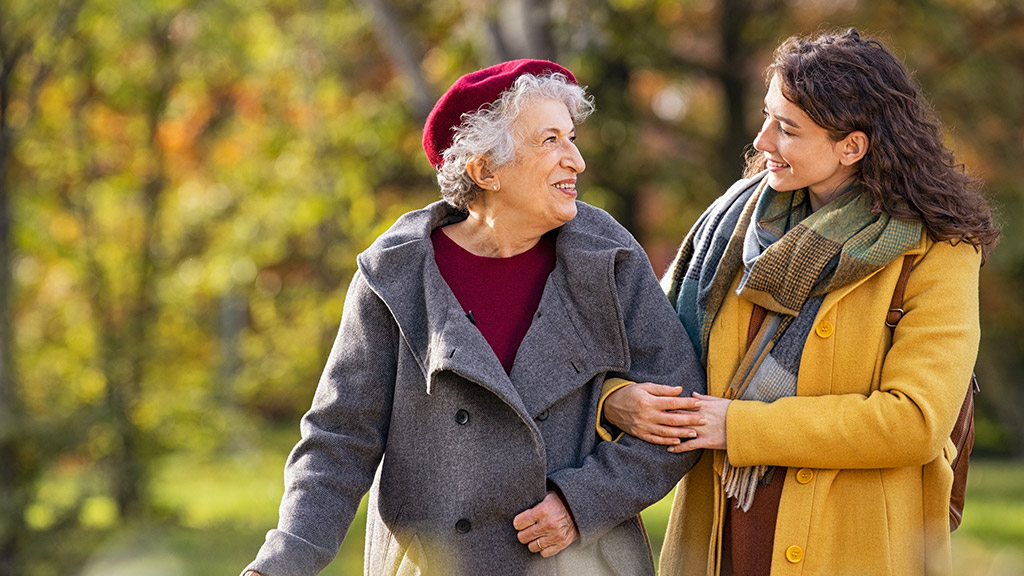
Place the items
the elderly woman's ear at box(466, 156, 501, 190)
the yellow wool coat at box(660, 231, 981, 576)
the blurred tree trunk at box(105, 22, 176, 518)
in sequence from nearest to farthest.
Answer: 1. the yellow wool coat at box(660, 231, 981, 576)
2. the elderly woman's ear at box(466, 156, 501, 190)
3. the blurred tree trunk at box(105, 22, 176, 518)

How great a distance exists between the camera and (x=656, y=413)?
2.49 metres

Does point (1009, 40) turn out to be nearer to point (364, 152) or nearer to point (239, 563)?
point (364, 152)

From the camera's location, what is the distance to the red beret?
101 inches

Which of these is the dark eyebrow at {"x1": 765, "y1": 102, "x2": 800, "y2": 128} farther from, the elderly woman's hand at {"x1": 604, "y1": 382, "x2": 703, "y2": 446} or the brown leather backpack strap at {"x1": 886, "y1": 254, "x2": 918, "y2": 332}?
the elderly woman's hand at {"x1": 604, "y1": 382, "x2": 703, "y2": 446}

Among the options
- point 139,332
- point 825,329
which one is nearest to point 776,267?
point 825,329

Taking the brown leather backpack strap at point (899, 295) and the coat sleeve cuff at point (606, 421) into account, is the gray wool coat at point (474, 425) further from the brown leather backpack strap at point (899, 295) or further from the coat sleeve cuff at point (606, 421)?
the brown leather backpack strap at point (899, 295)

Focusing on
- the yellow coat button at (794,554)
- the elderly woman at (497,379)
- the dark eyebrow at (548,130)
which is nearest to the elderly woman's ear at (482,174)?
the elderly woman at (497,379)

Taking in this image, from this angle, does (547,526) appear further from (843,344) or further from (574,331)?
(843,344)

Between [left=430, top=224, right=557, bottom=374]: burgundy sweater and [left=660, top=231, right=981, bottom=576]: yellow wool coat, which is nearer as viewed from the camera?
[left=660, top=231, right=981, bottom=576]: yellow wool coat

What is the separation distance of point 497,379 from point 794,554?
0.75 metres

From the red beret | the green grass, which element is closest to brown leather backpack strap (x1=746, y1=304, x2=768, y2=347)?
the red beret

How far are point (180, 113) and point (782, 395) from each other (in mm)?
8271

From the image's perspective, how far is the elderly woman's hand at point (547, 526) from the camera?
2475 mm

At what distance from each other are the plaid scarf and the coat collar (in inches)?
9.4
